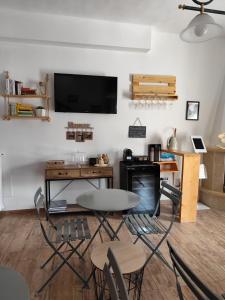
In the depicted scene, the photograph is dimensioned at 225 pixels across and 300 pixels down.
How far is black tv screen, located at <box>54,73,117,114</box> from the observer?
11.9 ft

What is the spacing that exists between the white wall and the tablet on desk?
189mm

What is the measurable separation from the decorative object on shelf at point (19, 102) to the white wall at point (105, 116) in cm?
16

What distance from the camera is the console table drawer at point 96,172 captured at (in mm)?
3477

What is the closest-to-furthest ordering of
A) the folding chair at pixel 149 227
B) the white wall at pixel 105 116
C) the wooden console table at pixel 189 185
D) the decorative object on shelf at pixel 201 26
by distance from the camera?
the decorative object on shelf at pixel 201 26 → the folding chair at pixel 149 227 → the wooden console table at pixel 189 185 → the white wall at pixel 105 116

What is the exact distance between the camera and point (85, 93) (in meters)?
3.72

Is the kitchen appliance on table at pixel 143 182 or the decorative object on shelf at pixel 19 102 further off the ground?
the decorative object on shelf at pixel 19 102

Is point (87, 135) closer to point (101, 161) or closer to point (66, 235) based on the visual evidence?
point (101, 161)

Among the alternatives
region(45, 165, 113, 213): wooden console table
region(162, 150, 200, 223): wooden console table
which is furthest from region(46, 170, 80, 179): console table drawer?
region(162, 150, 200, 223): wooden console table

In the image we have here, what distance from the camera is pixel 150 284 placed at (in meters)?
2.03

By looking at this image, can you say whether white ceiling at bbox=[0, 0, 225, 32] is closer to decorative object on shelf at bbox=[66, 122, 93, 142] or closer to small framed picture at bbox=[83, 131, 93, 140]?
decorative object on shelf at bbox=[66, 122, 93, 142]

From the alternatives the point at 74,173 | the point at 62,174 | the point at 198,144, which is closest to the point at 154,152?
the point at 198,144

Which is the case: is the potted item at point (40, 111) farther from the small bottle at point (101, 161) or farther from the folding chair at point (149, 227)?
the folding chair at point (149, 227)

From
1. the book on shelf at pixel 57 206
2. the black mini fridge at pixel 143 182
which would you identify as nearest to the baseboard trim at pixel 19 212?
the book on shelf at pixel 57 206

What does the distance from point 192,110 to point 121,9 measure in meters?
Answer: 2.11
